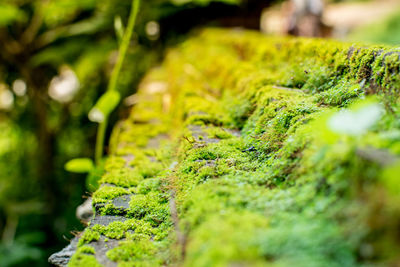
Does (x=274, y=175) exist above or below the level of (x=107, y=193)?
below

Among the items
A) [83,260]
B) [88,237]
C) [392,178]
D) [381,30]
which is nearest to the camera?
[392,178]

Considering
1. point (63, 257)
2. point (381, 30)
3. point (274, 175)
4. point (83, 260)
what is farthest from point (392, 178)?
point (381, 30)

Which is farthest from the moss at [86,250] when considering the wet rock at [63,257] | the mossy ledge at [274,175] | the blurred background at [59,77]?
the blurred background at [59,77]

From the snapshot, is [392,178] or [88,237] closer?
[392,178]

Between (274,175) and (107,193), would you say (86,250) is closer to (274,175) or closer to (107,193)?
(107,193)

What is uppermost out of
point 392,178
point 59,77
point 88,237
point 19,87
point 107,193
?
point 59,77

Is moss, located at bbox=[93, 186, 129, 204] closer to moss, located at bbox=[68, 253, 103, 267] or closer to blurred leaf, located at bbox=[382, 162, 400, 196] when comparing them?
moss, located at bbox=[68, 253, 103, 267]

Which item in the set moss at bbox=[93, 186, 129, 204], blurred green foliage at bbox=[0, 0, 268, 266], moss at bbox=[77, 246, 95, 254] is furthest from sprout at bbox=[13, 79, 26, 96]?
moss at bbox=[77, 246, 95, 254]
